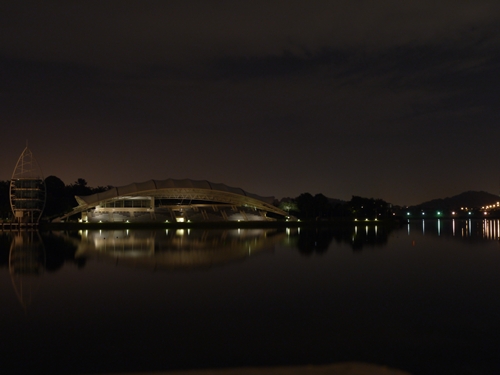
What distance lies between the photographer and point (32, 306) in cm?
1198

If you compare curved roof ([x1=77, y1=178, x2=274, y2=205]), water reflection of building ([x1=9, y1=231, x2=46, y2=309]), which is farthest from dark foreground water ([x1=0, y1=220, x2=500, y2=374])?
curved roof ([x1=77, y1=178, x2=274, y2=205])

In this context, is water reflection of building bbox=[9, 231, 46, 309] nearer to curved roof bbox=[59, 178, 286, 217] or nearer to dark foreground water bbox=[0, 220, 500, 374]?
dark foreground water bbox=[0, 220, 500, 374]

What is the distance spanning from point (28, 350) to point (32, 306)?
3925mm

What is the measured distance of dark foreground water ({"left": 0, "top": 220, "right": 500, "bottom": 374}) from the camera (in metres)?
7.95

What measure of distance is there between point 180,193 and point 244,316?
61376 millimetres

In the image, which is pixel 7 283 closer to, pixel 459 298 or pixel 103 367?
pixel 103 367

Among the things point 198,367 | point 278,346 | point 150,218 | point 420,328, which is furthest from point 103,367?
point 150,218

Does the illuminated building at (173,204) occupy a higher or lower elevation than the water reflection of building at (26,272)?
higher

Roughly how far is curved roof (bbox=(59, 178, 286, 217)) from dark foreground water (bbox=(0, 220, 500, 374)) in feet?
157

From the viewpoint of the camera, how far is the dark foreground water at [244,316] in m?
7.95

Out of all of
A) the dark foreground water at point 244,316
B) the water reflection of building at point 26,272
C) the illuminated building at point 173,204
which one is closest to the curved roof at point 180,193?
the illuminated building at point 173,204

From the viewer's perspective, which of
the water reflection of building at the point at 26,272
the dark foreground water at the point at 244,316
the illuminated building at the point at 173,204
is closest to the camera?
the dark foreground water at the point at 244,316

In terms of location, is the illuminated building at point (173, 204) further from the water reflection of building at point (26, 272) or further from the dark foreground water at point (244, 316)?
the dark foreground water at point (244, 316)

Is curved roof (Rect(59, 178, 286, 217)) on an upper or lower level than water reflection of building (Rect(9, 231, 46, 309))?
upper
